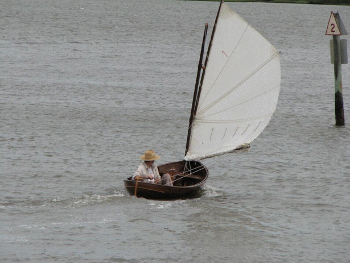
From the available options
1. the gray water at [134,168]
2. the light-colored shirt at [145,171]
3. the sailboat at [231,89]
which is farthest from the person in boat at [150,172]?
the sailboat at [231,89]

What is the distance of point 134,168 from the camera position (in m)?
25.8

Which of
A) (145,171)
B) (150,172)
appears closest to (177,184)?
(150,172)

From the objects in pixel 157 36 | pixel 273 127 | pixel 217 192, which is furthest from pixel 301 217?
pixel 157 36

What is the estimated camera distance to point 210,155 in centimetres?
2275

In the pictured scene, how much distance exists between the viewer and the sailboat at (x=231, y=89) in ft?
76.6

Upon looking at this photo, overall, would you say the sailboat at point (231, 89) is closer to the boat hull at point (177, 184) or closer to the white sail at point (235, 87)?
the white sail at point (235, 87)

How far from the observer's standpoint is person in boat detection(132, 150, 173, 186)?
67.7 ft

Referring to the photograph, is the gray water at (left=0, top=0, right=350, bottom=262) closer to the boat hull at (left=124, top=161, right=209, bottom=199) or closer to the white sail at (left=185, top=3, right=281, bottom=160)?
the boat hull at (left=124, top=161, right=209, bottom=199)

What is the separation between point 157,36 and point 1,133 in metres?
57.8

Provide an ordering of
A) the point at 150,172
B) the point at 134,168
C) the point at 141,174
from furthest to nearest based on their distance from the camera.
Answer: the point at 134,168 → the point at 150,172 → the point at 141,174

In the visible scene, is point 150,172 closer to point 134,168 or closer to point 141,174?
point 141,174

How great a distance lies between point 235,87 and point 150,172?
4.69 meters

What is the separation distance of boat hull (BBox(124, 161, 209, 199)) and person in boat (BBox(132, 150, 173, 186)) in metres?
0.27

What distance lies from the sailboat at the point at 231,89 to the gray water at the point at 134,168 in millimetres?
1496
